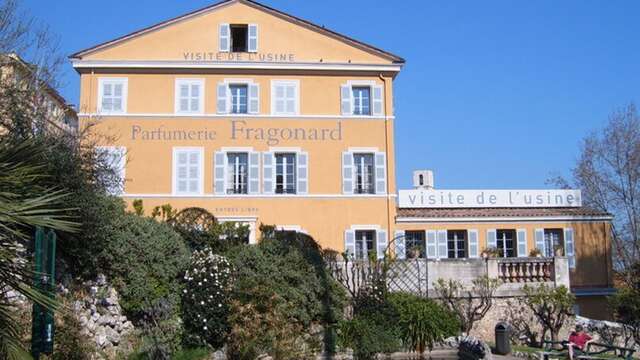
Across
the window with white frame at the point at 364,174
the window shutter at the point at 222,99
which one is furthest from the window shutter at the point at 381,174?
the window shutter at the point at 222,99

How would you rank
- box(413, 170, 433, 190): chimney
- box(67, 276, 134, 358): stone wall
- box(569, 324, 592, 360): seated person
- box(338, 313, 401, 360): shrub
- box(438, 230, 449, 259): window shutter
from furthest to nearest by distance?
box(413, 170, 433, 190): chimney < box(438, 230, 449, 259): window shutter < box(338, 313, 401, 360): shrub < box(569, 324, 592, 360): seated person < box(67, 276, 134, 358): stone wall

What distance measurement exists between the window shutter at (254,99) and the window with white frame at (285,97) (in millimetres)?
525

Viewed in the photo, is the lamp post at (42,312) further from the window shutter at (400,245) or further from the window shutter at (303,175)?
the window shutter at (400,245)

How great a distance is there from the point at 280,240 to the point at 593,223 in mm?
16437

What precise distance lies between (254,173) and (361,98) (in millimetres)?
5067

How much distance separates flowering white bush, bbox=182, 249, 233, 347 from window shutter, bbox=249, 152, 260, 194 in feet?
31.5

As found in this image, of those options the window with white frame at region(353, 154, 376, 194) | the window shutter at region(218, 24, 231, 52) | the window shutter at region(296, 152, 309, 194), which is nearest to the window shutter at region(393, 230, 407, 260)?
the window with white frame at region(353, 154, 376, 194)

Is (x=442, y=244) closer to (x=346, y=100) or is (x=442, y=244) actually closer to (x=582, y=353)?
(x=346, y=100)

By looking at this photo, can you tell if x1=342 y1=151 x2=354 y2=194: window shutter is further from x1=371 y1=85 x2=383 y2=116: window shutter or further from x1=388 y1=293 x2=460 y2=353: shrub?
x1=388 y1=293 x2=460 y2=353: shrub

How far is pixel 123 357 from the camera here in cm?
1359

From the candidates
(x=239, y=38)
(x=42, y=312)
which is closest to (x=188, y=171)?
(x=239, y=38)

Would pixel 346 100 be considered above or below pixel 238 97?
below

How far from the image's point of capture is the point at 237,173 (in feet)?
86.2

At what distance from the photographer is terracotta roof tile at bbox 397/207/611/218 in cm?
2812
